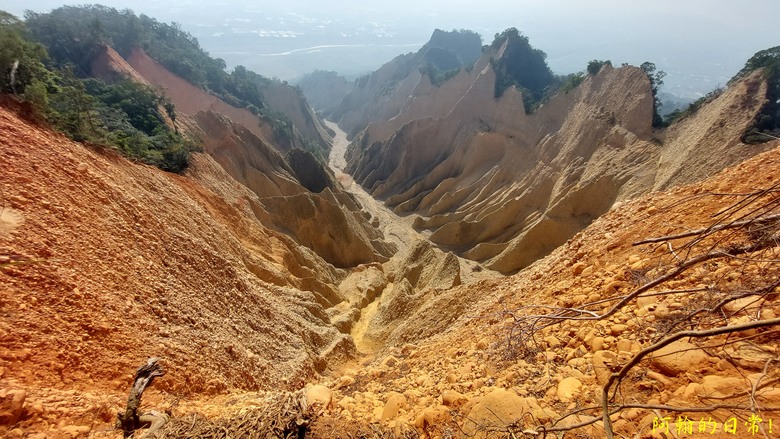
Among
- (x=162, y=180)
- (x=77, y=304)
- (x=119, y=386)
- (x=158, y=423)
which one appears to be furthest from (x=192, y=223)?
(x=158, y=423)

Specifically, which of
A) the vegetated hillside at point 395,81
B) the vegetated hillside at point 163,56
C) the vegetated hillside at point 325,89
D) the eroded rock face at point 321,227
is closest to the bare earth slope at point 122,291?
the eroded rock face at point 321,227

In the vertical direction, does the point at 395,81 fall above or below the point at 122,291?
above

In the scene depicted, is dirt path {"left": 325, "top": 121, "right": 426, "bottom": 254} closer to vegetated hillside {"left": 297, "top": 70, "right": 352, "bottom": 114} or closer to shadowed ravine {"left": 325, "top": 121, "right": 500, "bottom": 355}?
shadowed ravine {"left": 325, "top": 121, "right": 500, "bottom": 355}

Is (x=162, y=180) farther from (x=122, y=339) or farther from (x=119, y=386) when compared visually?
(x=119, y=386)

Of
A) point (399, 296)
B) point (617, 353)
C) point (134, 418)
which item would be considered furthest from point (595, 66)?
point (134, 418)

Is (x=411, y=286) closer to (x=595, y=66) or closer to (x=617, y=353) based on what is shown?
(x=617, y=353)

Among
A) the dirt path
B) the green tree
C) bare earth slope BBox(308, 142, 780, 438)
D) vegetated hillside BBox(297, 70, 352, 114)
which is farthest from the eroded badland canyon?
vegetated hillside BBox(297, 70, 352, 114)
